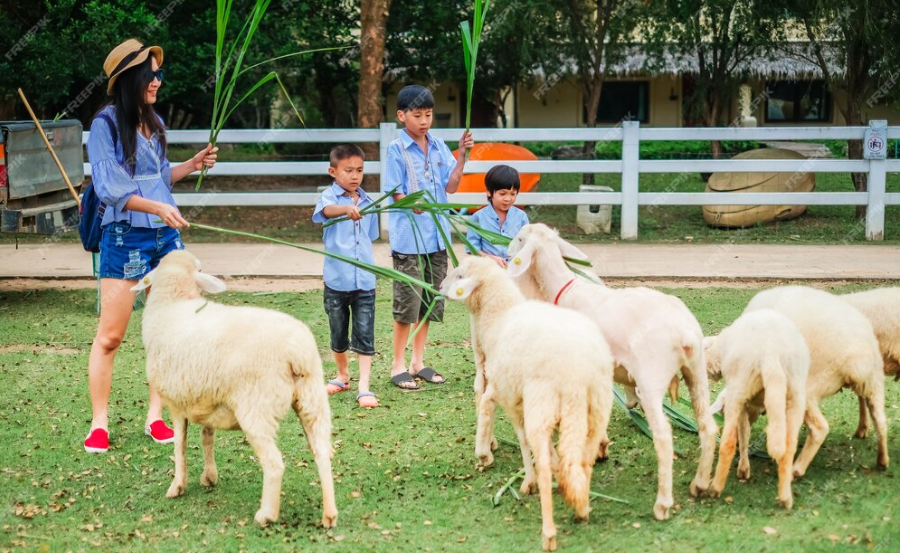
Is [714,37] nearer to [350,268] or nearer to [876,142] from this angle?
[876,142]

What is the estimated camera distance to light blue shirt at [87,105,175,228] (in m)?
5.19

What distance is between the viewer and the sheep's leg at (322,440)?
4488 millimetres

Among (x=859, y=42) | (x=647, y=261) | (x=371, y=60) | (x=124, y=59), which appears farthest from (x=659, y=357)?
(x=859, y=42)

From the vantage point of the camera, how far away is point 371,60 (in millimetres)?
14688

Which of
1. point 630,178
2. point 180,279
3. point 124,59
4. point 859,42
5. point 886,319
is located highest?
point 859,42

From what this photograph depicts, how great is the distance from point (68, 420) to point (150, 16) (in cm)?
888

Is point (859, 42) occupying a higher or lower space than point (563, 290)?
higher

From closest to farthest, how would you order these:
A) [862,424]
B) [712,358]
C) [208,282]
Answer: [208,282] < [712,358] < [862,424]

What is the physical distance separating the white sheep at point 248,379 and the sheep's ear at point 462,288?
92 cm

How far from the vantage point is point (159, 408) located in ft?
18.7

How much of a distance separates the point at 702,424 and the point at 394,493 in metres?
1.51

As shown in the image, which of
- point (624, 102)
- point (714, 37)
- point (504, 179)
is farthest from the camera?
point (624, 102)

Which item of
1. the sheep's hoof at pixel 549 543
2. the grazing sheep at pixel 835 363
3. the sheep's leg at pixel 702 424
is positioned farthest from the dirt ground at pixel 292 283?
the sheep's hoof at pixel 549 543

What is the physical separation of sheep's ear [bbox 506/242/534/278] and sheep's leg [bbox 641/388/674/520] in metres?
1.12
